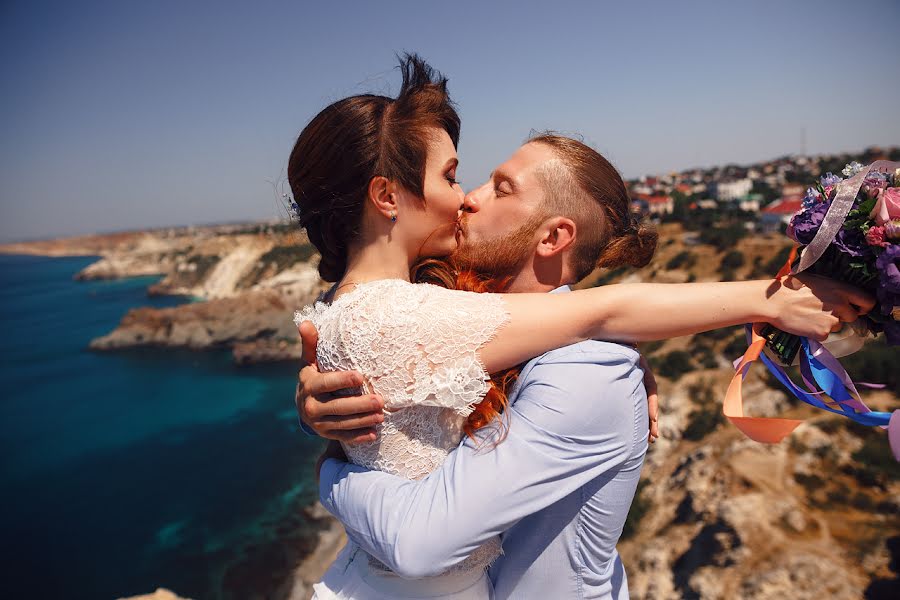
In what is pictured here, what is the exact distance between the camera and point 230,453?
26.1 metres

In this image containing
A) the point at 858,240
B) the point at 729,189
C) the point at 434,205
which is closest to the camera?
the point at 858,240

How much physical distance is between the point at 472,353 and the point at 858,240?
1214mm

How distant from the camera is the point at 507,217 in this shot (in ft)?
6.05

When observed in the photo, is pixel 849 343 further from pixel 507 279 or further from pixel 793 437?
pixel 793 437

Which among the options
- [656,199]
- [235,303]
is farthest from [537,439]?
[656,199]

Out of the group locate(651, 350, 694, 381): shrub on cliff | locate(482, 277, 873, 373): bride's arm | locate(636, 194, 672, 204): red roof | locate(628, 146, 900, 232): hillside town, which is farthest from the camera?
locate(636, 194, 672, 204): red roof

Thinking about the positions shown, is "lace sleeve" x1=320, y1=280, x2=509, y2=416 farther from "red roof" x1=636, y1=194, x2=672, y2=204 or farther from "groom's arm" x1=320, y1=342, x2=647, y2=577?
"red roof" x1=636, y1=194, x2=672, y2=204

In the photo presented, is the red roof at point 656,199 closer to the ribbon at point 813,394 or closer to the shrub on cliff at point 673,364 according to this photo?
the shrub on cliff at point 673,364

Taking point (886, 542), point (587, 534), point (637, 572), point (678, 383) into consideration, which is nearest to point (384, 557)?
point (587, 534)

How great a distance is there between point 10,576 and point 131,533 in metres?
4.00

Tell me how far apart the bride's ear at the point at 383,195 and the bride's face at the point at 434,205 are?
3 cm

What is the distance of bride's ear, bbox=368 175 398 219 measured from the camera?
62.4 inches

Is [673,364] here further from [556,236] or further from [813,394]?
[556,236]

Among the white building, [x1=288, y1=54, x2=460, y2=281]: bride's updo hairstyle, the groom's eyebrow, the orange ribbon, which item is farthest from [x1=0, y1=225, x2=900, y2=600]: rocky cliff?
the white building
